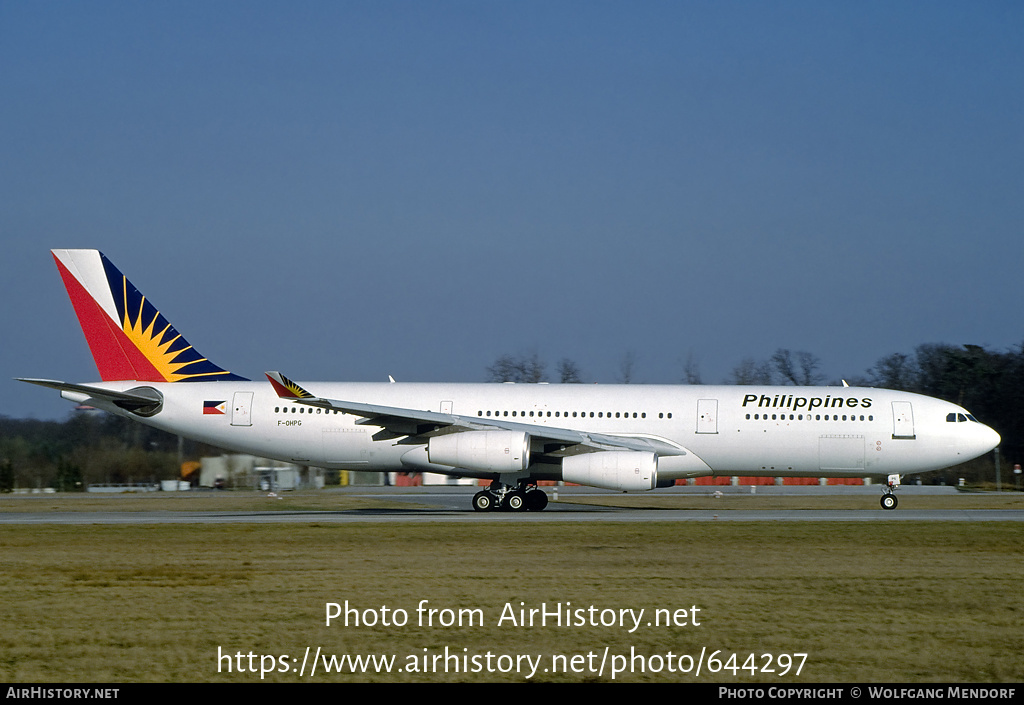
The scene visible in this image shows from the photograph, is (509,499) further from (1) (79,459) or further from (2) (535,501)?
(1) (79,459)

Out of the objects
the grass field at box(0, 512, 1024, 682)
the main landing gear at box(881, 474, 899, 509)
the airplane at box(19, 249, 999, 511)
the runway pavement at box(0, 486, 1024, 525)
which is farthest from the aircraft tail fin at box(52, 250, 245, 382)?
the main landing gear at box(881, 474, 899, 509)

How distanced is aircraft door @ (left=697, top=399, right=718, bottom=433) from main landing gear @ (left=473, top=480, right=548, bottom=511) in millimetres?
4385

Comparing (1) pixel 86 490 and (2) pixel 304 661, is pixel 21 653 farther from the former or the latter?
(1) pixel 86 490

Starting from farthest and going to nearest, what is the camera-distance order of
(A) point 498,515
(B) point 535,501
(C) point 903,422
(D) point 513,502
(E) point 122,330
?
(E) point 122,330 → (C) point 903,422 → (B) point 535,501 → (D) point 513,502 → (A) point 498,515

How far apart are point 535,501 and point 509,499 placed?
72 centimetres

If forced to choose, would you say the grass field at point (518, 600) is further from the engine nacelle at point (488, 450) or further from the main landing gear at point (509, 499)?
the main landing gear at point (509, 499)

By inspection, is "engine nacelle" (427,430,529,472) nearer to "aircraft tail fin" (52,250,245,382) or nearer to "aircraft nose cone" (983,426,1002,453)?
"aircraft tail fin" (52,250,245,382)

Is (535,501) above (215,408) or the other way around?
the other way around

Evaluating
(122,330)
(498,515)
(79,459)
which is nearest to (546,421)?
(498,515)

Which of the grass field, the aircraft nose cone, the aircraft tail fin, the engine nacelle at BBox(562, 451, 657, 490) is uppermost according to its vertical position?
the aircraft tail fin

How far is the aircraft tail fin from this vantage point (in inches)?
1064

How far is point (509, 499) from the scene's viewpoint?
2561 centimetres
